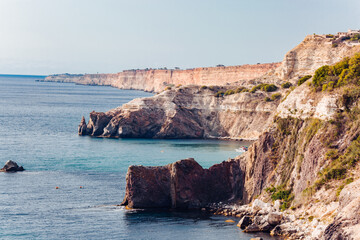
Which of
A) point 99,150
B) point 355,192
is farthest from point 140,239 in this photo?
point 99,150

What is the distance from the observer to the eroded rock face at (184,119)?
126 m

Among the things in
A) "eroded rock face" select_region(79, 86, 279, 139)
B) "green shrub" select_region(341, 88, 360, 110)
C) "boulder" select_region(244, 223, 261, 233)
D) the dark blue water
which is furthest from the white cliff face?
"eroded rock face" select_region(79, 86, 279, 139)

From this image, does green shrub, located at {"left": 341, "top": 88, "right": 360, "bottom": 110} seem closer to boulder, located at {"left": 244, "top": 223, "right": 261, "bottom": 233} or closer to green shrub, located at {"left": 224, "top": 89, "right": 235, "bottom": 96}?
boulder, located at {"left": 244, "top": 223, "right": 261, "bottom": 233}

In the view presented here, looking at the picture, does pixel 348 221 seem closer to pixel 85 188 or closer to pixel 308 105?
pixel 308 105

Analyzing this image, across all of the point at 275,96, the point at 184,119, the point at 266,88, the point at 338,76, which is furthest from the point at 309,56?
the point at 338,76

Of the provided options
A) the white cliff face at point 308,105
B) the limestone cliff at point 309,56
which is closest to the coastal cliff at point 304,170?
the white cliff face at point 308,105

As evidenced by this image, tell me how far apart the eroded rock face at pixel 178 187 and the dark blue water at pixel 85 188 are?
6.41ft

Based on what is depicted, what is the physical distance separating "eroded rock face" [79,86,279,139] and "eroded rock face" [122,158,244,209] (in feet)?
202

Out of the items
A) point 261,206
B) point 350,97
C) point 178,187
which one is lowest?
point 261,206

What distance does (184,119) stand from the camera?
130 metres

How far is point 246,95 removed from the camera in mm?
133375

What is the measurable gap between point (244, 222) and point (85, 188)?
25.2 metres

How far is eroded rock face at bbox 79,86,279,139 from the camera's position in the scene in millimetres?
126000

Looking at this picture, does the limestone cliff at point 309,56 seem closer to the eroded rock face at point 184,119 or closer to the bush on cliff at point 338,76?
the eroded rock face at point 184,119
